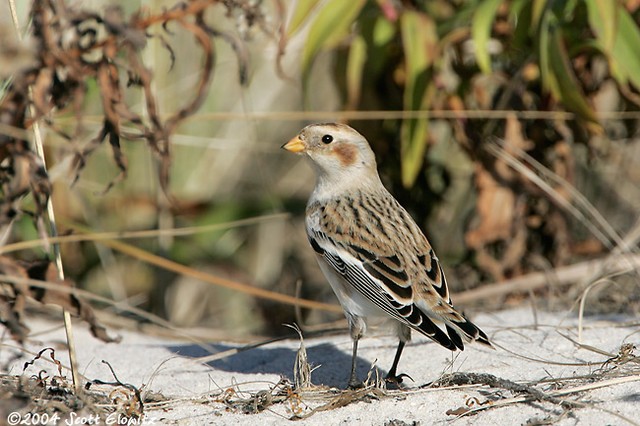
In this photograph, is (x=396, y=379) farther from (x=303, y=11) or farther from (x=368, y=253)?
(x=303, y=11)

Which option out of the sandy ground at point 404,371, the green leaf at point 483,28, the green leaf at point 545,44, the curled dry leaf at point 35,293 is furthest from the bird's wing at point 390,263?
the curled dry leaf at point 35,293

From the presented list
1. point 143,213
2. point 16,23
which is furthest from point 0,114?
point 143,213

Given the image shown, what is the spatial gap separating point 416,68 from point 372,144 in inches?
29.3

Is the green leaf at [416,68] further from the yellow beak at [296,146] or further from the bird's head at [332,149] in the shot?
the yellow beak at [296,146]

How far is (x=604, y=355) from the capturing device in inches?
119

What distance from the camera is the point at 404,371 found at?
3.34 metres

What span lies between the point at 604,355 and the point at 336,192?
1.27 m

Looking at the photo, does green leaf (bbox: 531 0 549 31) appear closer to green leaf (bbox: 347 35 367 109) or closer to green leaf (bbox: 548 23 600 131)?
green leaf (bbox: 548 23 600 131)

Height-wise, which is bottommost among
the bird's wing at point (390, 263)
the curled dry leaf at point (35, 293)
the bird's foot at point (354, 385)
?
the bird's foot at point (354, 385)

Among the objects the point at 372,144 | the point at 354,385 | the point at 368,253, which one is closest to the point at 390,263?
Result: the point at 368,253

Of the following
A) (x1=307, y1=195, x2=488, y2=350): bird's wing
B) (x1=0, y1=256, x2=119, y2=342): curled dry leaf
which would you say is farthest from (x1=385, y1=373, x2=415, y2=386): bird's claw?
(x1=0, y1=256, x2=119, y2=342): curled dry leaf

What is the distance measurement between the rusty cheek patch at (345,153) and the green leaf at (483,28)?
67 centimetres

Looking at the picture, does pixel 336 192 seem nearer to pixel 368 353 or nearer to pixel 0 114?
pixel 368 353

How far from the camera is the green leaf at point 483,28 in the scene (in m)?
3.83
